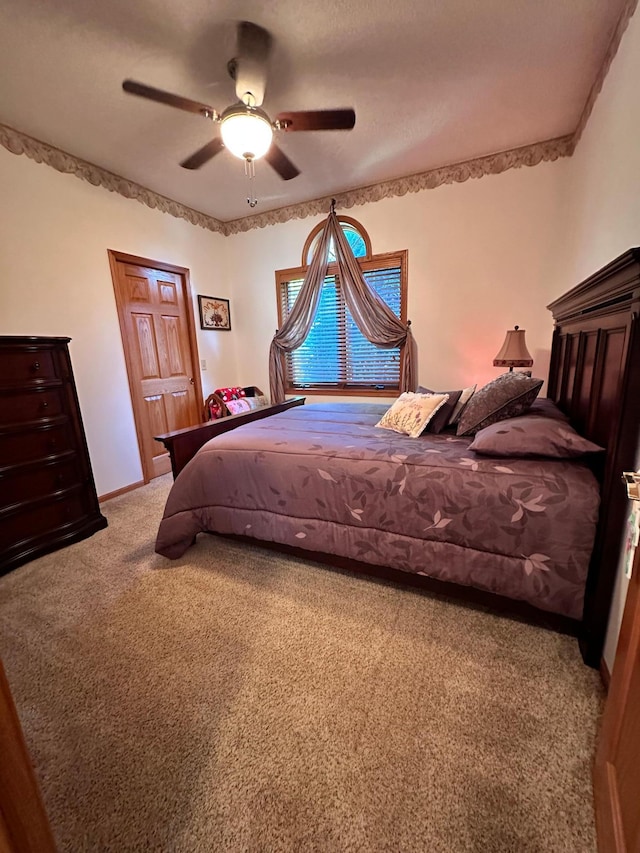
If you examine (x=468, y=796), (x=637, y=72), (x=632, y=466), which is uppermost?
A: (x=637, y=72)

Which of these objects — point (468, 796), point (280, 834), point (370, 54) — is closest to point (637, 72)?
point (370, 54)

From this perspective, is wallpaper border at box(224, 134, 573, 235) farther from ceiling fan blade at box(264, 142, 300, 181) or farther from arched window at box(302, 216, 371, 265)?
ceiling fan blade at box(264, 142, 300, 181)

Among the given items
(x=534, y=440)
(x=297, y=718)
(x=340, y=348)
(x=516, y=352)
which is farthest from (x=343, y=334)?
(x=297, y=718)

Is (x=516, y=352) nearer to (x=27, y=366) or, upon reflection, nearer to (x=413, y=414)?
(x=413, y=414)

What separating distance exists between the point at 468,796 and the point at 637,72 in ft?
9.62

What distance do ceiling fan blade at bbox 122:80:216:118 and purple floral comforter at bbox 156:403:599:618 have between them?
183 centimetres

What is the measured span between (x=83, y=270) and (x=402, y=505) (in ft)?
10.5

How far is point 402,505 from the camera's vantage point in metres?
1.66

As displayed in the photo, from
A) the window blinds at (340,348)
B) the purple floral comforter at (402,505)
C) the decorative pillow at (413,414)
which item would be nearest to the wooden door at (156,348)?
the window blinds at (340,348)

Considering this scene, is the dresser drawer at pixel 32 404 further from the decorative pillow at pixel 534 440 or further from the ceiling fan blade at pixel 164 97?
the decorative pillow at pixel 534 440

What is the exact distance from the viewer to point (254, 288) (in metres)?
4.38

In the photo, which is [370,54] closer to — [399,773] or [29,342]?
[29,342]

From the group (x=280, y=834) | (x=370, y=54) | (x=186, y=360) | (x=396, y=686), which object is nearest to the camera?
(x=280, y=834)

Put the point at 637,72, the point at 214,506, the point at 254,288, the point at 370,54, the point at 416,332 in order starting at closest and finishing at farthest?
the point at 637,72
the point at 370,54
the point at 214,506
the point at 416,332
the point at 254,288
